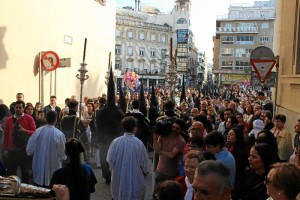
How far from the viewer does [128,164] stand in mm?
6168

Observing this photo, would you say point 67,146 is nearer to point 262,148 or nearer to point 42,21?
point 262,148

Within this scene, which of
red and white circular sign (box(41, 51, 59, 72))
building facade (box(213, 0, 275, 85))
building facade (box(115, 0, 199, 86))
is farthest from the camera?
building facade (box(115, 0, 199, 86))

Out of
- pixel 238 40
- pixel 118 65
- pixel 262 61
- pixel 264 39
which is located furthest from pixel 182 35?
pixel 262 61

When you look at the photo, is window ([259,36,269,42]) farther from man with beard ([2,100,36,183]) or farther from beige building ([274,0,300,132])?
man with beard ([2,100,36,183])

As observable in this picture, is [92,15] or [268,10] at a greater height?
[268,10]

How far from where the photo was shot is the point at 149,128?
33.7ft

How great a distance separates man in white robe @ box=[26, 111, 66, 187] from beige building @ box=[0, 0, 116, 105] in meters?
7.04

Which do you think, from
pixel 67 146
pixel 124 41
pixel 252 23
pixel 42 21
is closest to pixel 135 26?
pixel 124 41

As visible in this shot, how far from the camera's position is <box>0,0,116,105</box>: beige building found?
13508mm

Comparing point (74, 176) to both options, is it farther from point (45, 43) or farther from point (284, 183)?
point (45, 43)

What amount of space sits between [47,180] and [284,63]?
943 centimetres

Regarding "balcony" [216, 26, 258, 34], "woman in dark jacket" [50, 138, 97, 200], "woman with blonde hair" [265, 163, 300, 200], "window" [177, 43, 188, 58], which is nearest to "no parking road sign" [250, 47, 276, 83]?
"woman in dark jacket" [50, 138, 97, 200]

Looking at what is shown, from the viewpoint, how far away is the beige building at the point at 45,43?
532 inches

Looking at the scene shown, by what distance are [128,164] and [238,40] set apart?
2812 inches
